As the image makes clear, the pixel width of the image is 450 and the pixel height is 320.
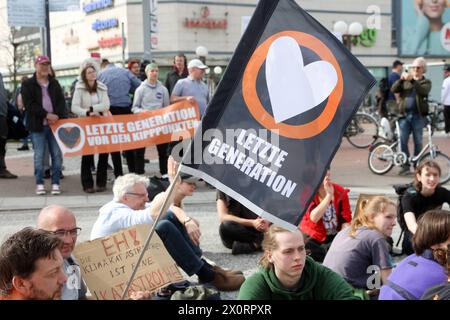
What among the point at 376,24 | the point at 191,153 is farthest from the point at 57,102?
the point at 376,24

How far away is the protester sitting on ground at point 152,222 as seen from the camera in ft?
15.5

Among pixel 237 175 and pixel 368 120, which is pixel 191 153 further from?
pixel 368 120

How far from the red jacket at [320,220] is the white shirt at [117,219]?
1.94 metres

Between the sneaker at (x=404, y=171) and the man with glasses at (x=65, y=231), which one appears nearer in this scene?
the man with glasses at (x=65, y=231)

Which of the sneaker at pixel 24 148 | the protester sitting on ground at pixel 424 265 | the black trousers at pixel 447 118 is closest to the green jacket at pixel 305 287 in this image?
the protester sitting on ground at pixel 424 265

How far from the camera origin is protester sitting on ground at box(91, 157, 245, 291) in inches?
186

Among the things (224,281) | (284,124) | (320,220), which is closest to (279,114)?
(284,124)

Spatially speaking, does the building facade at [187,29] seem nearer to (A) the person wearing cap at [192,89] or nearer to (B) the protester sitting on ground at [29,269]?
(A) the person wearing cap at [192,89]

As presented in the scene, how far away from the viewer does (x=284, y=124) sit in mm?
3250

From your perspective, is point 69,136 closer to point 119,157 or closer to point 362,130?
point 119,157

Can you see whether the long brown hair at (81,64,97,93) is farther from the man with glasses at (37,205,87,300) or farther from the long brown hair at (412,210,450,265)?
the long brown hair at (412,210,450,265)

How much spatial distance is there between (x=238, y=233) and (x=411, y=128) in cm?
607

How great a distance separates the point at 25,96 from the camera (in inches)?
373
